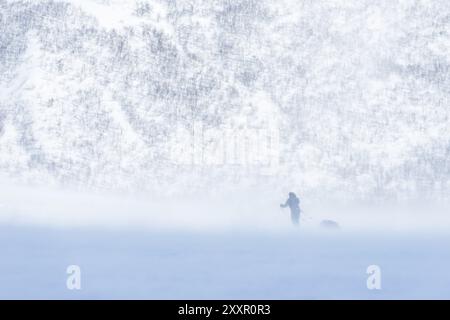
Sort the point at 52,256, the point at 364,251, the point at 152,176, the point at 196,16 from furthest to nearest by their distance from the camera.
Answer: the point at 196,16, the point at 152,176, the point at 364,251, the point at 52,256

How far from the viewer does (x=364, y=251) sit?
43.5 ft

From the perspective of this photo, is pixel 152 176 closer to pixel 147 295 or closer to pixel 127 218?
pixel 127 218

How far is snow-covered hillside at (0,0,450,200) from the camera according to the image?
84.7ft

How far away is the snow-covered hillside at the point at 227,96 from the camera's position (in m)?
25.8

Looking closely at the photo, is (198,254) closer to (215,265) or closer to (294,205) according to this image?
(215,265)

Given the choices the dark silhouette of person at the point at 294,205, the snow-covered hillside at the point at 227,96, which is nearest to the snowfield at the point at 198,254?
the dark silhouette of person at the point at 294,205

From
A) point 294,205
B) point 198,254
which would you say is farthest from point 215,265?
point 294,205

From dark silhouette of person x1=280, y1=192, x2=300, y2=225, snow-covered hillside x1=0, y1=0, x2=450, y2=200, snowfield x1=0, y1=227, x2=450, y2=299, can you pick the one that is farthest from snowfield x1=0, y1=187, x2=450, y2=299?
snow-covered hillside x1=0, y1=0, x2=450, y2=200

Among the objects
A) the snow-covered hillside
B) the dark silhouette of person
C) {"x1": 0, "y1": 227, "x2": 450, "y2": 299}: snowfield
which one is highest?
the snow-covered hillside

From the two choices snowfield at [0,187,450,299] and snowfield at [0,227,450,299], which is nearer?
snowfield at [0,227,450,299]

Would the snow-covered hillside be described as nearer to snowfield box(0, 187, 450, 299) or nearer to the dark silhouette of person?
snowfield box(0, 187, 450, 299)
